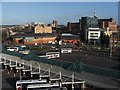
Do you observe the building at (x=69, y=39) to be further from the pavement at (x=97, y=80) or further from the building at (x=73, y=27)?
the pavement at (x=97, y=80)

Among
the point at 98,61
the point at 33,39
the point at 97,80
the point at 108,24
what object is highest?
the point at 108,24

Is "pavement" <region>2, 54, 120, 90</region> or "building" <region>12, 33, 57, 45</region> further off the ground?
"building" <region>12, 33, 57, 45</region>

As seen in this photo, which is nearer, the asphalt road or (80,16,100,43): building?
the asphalt road

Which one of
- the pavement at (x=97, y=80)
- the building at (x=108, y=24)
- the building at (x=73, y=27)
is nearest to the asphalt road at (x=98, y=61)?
the pavement at (x=97, y=80)

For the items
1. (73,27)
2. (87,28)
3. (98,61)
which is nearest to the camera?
(98,61)

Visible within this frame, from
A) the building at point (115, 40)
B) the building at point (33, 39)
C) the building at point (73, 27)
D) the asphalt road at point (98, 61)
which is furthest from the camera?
the building at point (73, 27)

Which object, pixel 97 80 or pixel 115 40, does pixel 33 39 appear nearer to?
pixel 115 40

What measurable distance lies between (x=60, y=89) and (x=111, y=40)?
13695 millimetres

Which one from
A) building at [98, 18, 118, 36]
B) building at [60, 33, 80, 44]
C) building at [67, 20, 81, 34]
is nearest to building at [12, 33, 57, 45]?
building at [60, 33, 80, 44]

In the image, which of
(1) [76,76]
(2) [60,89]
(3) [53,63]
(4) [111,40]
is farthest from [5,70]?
(4) [111,40]

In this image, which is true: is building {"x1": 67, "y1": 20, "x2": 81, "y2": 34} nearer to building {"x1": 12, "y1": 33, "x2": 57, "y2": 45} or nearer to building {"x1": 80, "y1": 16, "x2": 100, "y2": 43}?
building {"x1": 80, "y1": 16, "x2": 100, "y2": 43}

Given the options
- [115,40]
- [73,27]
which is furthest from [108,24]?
[115,40]

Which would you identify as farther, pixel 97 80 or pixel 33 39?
pixel 33 39

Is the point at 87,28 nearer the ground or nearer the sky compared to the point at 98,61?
nearer the sky
